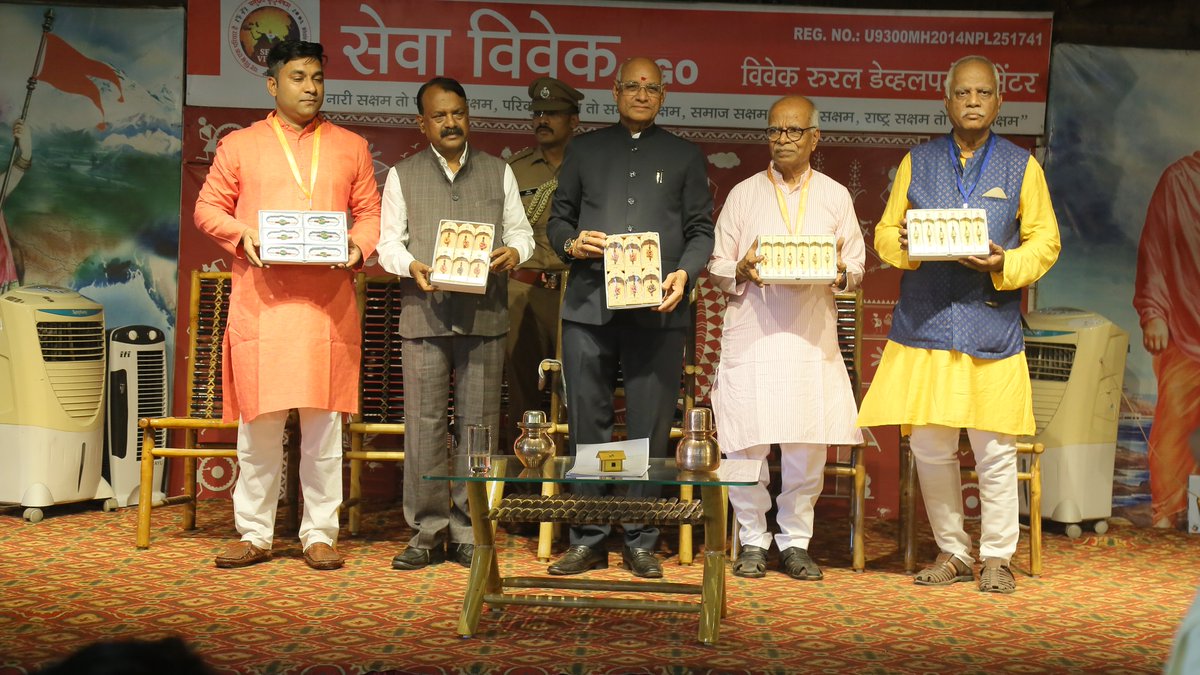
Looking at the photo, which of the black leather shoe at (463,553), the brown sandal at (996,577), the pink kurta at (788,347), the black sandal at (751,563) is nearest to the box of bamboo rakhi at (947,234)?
the pink kurta at (788,347)

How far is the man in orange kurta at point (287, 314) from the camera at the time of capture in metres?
4.76

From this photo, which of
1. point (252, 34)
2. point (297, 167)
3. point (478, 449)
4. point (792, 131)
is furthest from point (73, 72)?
point (792, 131)

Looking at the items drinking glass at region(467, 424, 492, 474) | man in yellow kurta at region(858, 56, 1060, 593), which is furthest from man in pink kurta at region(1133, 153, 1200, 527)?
drinking glass at region(467, 424, 492, 474)

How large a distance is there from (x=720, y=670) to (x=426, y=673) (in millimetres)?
821

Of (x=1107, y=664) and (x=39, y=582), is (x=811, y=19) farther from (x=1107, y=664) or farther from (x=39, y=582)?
(x=39, y=582)

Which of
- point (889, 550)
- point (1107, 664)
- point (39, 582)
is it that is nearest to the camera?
point (1107, 664)

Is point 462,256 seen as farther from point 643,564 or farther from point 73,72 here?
point 73,72

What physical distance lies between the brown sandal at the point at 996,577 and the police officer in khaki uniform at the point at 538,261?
7.08 feet

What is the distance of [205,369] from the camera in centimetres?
570

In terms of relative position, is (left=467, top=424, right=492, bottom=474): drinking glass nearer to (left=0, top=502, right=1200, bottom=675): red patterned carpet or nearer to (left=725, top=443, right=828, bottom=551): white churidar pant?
(left=0, top=502, right=1200, bottom=675): red patterned carpet

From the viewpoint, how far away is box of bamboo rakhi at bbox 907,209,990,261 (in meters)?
4.42

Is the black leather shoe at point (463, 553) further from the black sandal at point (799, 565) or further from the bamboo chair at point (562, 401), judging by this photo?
the black sandal at point (799, 565)

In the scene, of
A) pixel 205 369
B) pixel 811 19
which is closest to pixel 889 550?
pixel 811 19

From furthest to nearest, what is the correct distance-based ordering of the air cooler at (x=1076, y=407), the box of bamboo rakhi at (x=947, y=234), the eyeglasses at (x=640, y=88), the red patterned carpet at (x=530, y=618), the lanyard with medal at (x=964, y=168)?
1. the air cooler at (x=1076, y=407)
2. the eyeglasses at (x=640, y=88)
3. the lanyard with medal at (x=964, y=168)
4. the box of bamboo rakhi at (x=947, y=234)
5. the red patterned carpet at (x=530, y=618)
